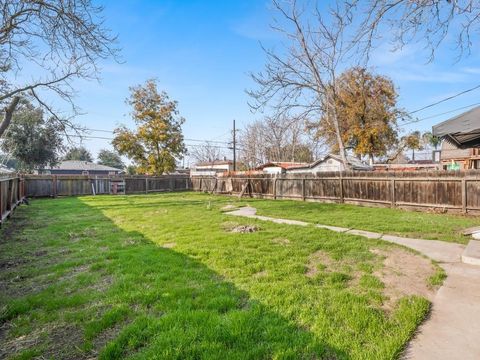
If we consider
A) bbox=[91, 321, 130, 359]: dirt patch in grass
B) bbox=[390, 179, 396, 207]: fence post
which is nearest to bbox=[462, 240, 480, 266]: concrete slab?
bbox=[91, 321, 130, 359]: dirt patch in grass

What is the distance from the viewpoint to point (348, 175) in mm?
12266

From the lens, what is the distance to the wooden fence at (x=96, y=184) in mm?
17438

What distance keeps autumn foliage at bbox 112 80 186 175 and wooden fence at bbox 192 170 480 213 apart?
10.7 m

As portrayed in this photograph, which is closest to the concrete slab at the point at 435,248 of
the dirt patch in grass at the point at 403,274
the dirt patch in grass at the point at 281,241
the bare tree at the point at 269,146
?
the dirt patch in grass at the point at 403,274

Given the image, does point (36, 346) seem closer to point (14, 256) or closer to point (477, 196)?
point (14, 256)

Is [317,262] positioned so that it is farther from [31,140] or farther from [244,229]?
[31,140]

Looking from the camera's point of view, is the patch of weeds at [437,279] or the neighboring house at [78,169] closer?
the patch of weeds at [437,279]

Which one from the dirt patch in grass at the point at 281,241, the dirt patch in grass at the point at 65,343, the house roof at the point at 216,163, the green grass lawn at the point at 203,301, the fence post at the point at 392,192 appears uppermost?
the house roof at the point at 216,163

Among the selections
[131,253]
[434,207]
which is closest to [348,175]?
[434,207]

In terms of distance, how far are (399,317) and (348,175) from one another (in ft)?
33.8

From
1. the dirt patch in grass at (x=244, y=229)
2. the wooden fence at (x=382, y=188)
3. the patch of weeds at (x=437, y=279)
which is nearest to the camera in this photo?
the patch of weeds at (x=437, y=279)

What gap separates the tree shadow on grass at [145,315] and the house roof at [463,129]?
195 centimetres

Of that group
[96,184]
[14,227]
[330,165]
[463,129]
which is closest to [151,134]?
[96,184]

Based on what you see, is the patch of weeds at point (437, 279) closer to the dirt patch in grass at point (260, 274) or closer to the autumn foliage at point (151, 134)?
the dirt patch in grass at point (260, 274)
